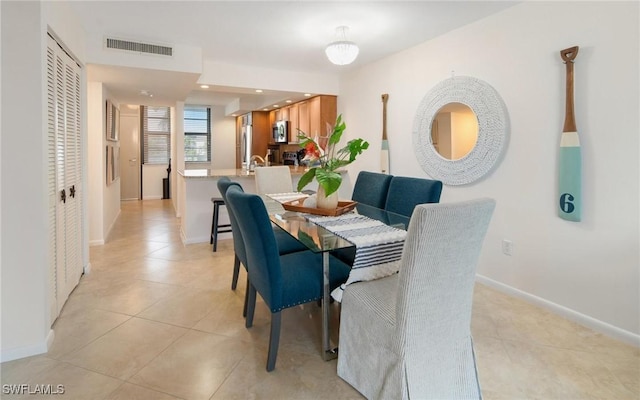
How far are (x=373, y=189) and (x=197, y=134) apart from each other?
681 cm

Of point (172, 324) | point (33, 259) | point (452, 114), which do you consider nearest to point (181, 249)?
point (172, 324)

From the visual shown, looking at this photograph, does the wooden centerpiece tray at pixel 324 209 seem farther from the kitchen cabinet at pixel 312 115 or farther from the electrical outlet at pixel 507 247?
the kitchen cabinet at pixel 312 115

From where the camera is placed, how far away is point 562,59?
253 cm

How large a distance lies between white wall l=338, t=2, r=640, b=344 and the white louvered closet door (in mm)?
3275

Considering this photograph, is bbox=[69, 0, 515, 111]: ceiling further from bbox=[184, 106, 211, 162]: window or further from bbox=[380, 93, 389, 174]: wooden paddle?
bbox=[184, 106, 211, 162]: window

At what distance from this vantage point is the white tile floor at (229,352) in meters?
1.79

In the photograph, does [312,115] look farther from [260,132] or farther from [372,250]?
[372,250]

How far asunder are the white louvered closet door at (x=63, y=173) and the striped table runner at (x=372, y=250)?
1884mm

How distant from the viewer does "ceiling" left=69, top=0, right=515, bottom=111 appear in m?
2.85

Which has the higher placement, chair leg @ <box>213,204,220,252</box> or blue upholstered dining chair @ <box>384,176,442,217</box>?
blue upholstered dining chair @ <box>384,176,442,217</box>

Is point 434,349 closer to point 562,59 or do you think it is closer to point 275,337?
point 275,337

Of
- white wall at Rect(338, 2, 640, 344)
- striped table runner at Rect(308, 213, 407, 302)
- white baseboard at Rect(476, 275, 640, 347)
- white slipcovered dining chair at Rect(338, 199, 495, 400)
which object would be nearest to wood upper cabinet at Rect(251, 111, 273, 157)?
white wall at Rect(338, 2, 640, 344)

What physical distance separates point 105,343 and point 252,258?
3.55ft

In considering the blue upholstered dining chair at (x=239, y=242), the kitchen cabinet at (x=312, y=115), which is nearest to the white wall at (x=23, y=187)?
the blue upholstered dining chair at (x=239, y=242)
